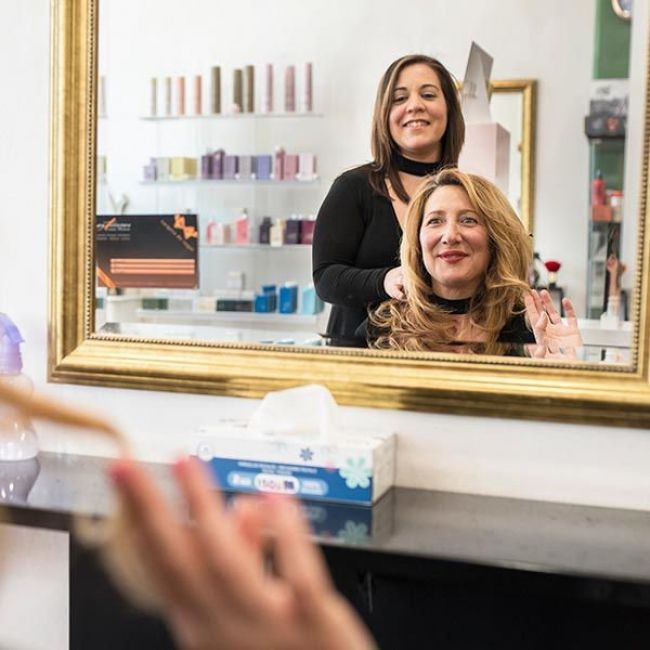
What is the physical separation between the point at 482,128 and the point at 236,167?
1.13 feet

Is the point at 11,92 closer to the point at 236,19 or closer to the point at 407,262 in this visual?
the point at 236,19

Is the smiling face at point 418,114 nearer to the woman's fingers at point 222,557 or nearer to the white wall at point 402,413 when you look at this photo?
the white wall at point 402,413

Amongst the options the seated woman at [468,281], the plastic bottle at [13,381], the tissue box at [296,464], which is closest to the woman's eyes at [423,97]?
the seated woman at [468,281]

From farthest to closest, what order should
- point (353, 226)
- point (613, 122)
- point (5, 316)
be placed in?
1. point (5, 316)
2. point (353, 226)
3. point (613, 122)

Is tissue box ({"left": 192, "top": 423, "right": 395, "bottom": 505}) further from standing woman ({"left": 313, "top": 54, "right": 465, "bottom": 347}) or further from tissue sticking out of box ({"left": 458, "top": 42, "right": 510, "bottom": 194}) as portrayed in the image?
tissue sticking out of box ({"left": 458, "top": 42, "right": 510, "bottom": 194})

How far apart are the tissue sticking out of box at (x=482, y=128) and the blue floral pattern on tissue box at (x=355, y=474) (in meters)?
0.40

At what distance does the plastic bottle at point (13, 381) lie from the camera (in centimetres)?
135

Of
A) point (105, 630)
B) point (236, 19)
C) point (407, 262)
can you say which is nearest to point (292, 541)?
point (407, 262)

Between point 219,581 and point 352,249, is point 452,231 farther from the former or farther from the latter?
point 219,581

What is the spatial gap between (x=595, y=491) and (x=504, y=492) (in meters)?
0.12

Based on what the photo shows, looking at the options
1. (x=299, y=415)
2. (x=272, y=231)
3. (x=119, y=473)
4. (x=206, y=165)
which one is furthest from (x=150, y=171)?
(x=119, y=473)

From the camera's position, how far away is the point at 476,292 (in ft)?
3.99

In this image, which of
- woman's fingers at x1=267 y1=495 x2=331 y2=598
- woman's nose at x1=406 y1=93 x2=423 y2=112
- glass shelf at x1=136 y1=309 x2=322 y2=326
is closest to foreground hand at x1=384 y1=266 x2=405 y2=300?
glass shelf at x1=136 y1=309 x2=322 y2=326

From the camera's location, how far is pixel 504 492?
123 cm
